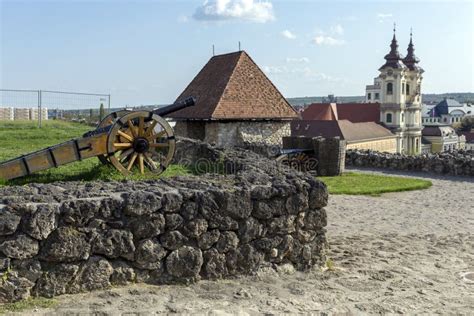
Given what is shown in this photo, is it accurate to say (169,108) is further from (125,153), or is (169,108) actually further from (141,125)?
(125,153)

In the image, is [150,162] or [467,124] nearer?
[150,162]

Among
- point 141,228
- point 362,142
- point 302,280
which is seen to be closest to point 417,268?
point 302,280

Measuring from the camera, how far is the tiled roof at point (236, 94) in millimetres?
17562

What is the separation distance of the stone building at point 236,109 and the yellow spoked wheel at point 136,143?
9220 millimetres

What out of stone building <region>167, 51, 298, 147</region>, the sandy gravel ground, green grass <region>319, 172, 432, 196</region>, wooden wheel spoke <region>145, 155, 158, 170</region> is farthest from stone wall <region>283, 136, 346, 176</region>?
wooden wheel spoke <region>145, 155, 158, 170</region>

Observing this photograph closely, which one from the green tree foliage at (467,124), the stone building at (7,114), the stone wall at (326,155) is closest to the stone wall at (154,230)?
the stone wall at (326,155)

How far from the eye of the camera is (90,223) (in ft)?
15.0

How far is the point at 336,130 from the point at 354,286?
2438 inches

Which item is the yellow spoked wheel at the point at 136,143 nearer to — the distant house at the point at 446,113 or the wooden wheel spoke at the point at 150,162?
the wooden wheel spoke at the point at 150,162

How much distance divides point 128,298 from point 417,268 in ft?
10.8

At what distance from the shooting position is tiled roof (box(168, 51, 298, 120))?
1756 cm

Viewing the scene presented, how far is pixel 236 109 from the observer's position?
17.6 metres

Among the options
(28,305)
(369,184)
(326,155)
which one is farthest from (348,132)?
(28,305)

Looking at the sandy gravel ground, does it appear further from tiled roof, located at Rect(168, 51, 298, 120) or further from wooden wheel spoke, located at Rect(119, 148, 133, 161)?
tiled roof, located at Rect(168, 51, 298, 120)
